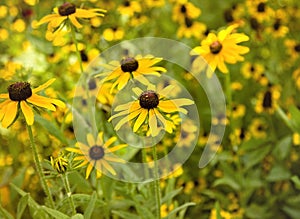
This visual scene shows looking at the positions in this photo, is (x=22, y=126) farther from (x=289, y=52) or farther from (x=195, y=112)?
(x=289, y=52)

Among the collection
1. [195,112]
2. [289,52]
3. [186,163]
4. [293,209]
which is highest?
[289,52]

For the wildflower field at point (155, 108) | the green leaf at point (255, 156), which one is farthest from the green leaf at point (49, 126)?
the green leaf at point (255, 156)

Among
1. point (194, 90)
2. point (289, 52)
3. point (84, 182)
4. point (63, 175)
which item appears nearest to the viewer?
point (63, 175)

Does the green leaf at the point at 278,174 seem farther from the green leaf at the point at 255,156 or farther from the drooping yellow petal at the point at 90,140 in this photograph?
the drooping yellow petal at the point at 90,140

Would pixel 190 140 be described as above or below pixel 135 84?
below

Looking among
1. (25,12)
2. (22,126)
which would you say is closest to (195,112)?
(22,126)

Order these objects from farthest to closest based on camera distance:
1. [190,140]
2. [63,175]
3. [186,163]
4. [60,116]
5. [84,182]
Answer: [186,163]
[190,140]
[60,116]
[84,182]
[63,175]
